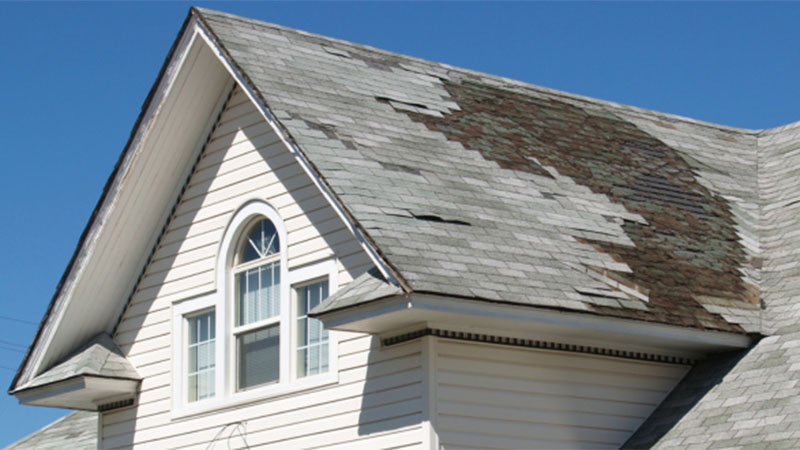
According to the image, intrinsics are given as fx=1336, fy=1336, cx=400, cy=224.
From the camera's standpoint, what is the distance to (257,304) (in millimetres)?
15648

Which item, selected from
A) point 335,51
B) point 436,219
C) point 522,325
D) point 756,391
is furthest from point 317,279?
point 756,391

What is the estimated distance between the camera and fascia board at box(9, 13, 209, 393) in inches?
632

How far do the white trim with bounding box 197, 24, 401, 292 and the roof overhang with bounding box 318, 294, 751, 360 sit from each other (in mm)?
379

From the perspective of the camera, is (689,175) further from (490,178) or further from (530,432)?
(530,432)

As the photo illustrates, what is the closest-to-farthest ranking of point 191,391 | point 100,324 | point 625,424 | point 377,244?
point 377,244, point 625,424, point 191,391, point 100,324

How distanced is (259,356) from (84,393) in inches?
112

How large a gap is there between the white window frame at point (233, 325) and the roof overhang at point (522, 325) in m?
1.39

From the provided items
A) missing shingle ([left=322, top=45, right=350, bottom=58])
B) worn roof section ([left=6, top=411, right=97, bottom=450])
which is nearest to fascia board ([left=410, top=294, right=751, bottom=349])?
missing shingle ([left=322, top=45, right=350, bottom=58])

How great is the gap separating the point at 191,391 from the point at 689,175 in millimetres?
7486

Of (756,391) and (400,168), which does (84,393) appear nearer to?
(400,168)

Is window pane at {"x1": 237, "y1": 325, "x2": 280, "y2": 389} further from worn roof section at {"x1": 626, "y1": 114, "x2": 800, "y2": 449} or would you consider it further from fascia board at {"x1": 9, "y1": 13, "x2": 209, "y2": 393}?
worn roof section at {"x1": 626, "y1": 114, "x2": 800, "y2": 449}

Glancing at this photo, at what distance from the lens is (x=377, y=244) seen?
1273cm

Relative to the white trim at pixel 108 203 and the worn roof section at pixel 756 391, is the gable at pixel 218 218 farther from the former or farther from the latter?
the worn roof section at pixel 756 391

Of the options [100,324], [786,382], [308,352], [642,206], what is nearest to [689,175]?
[642,206]
